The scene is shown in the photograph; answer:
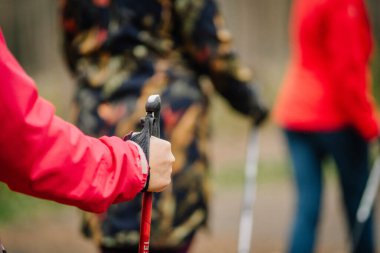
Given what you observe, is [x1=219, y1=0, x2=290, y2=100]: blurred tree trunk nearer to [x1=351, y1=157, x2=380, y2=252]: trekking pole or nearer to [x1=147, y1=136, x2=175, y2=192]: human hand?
[x1=351, y1=157, x2=380, y2=252]: trekking pole

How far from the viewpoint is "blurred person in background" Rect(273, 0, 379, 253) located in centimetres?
420

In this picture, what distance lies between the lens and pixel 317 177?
4.51 m

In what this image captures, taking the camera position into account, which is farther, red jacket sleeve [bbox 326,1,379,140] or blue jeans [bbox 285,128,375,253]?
blue jeans [bbox 285,128,375,253]

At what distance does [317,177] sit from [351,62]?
2.23 ft

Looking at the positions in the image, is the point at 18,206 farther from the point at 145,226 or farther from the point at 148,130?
the point at 148,130

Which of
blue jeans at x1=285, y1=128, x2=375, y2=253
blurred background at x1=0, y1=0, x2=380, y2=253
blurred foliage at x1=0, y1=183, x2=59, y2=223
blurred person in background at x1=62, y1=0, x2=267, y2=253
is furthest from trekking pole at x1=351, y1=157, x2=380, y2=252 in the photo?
blurred foliage at x1=0, y1=183, x2=59, y2=223

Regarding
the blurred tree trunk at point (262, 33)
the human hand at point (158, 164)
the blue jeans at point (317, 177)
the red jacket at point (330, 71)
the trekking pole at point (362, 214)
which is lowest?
the blurred tree trunk at point (262, 33)

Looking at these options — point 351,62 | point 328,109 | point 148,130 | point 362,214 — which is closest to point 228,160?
point 362,214

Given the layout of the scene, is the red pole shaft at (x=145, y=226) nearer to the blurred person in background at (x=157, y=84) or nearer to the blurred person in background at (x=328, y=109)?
the blurred person in background at (x=157, y=84)

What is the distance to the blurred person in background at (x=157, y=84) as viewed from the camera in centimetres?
335

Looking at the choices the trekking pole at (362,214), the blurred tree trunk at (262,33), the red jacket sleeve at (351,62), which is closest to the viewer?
the red jacket sleeve at (351,62)

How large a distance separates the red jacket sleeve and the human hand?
2071mm

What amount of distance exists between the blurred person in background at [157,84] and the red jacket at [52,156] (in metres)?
1.12

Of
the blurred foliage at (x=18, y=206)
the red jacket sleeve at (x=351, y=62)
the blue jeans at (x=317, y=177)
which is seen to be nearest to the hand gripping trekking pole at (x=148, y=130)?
the red jacket sleeve at (x=351, y=62)
